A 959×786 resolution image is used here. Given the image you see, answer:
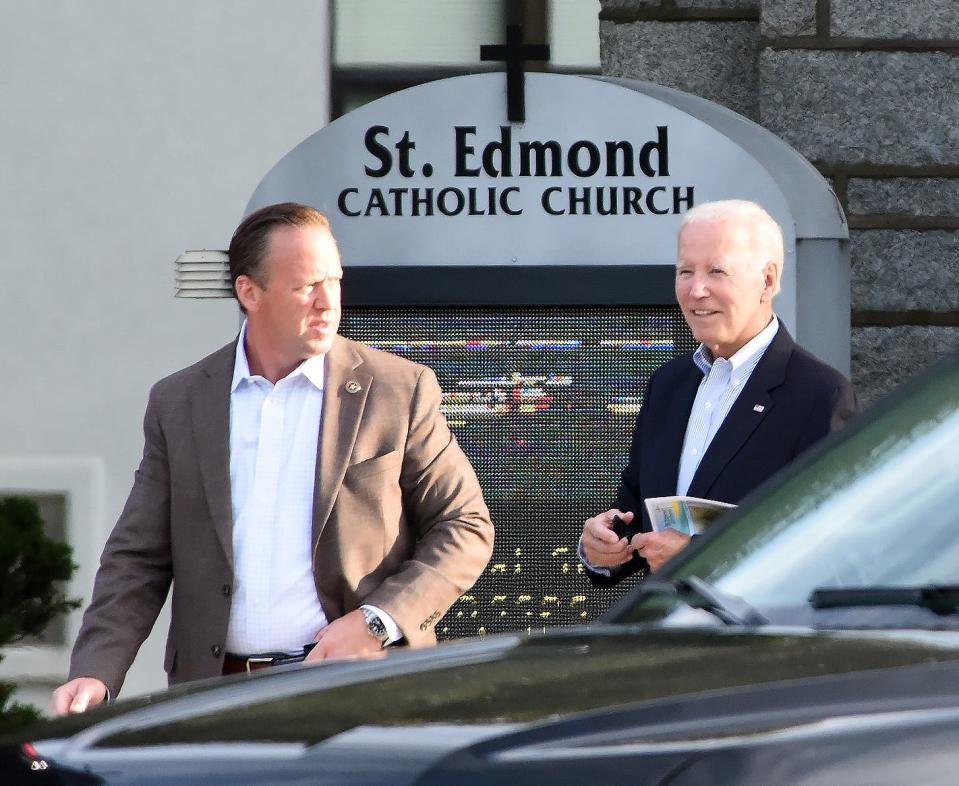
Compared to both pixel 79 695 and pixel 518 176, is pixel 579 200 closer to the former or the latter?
pixel 518 176

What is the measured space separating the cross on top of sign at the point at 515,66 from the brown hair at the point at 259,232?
109 cm

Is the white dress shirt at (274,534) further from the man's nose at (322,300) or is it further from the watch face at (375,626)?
the man's nose at (322,300)

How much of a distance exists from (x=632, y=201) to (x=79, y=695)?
200 centimetres

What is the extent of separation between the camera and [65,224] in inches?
265

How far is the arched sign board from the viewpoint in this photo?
4.64 m

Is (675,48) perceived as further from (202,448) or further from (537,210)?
(202,448)

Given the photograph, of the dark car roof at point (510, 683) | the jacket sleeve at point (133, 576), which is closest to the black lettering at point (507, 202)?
the jacket sleeve at point (133, 576)

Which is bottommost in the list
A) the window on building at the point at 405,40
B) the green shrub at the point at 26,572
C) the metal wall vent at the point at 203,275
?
the green shrub at the point at 26,572

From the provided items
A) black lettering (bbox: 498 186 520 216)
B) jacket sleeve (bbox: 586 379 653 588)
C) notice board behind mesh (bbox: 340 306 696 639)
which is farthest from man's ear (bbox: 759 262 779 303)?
black lettering (bbox: 498 186 520 216)

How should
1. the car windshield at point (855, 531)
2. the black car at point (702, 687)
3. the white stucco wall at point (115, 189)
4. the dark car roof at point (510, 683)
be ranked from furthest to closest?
the white stucco wall at point (115, 189), the car windshield at point (855, 531), the dark car roof at point (510, 683), the black car at point (702, 687)

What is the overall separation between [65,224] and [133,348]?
529 millimetres

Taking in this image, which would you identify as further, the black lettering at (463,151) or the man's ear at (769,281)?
the black lettering at (463,151)

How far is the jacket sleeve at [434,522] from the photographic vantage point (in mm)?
3471

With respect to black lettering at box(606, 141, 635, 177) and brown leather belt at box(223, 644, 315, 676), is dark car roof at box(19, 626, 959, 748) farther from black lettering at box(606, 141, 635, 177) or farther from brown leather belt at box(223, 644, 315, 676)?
black lettering at box(606, 141, 635, 177)
